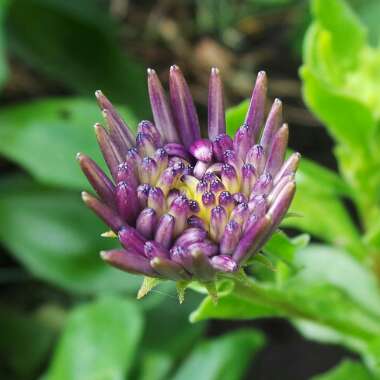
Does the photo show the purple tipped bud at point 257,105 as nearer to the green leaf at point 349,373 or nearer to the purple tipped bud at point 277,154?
the purple tipped bud at point 277,154

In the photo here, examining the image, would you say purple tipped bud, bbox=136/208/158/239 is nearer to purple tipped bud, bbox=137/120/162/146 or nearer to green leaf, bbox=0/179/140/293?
purple tipped bud, bbox=137/120/162/146

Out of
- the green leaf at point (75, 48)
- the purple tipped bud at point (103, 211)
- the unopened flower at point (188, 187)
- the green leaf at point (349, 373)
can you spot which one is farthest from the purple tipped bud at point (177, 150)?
the green leaf at point (75, 48)

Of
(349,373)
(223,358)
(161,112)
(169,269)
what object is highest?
(161,112)

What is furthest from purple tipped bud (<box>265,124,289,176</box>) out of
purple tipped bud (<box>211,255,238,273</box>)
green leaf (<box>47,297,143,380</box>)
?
green leaf (<box>47,297,143,380</box>)

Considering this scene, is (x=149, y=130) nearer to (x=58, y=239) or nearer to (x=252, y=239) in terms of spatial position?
(x=252, y=239)

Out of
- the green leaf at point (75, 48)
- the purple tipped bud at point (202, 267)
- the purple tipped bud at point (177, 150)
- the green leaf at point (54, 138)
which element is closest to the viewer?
the purple tipped bud at point (202, 267)

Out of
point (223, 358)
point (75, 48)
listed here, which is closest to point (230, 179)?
point (223, 358)

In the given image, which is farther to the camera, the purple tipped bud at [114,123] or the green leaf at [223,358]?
the green leaf at [223,358]
